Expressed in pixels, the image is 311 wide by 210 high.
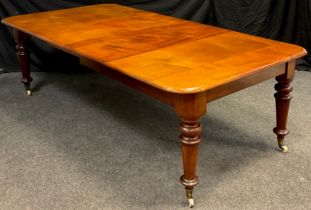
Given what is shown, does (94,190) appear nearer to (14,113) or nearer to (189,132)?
(189,132)

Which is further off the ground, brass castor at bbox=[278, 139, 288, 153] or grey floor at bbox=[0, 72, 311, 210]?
brass castor at bbox=[278, 139, 288, 153]

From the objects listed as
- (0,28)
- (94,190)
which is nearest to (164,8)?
(0,28)

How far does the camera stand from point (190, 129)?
143cm

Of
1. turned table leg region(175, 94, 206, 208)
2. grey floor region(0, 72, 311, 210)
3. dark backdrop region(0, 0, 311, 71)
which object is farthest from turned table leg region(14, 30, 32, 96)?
turned table leg region(175, 94, 206, 208)

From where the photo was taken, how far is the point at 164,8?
3.08 meters

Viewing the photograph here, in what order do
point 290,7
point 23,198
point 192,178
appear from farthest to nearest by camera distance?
point 290,7 < point 23,198 < point 192,178

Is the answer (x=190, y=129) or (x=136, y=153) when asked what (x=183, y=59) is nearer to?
(x=190, y=129)

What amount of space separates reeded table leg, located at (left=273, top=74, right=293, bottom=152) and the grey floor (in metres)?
0.09

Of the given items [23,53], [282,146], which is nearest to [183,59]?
[282,146]

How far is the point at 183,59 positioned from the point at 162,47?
0.65 ft

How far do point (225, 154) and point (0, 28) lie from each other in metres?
2.05

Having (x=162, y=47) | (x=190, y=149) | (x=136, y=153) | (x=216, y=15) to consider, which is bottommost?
(x=136, y=153)

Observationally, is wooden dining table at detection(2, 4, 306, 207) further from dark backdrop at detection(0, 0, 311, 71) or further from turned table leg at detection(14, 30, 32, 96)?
dark backdrop at detection(0, 0, 311, 71)

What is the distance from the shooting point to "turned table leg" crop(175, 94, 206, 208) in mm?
1372
